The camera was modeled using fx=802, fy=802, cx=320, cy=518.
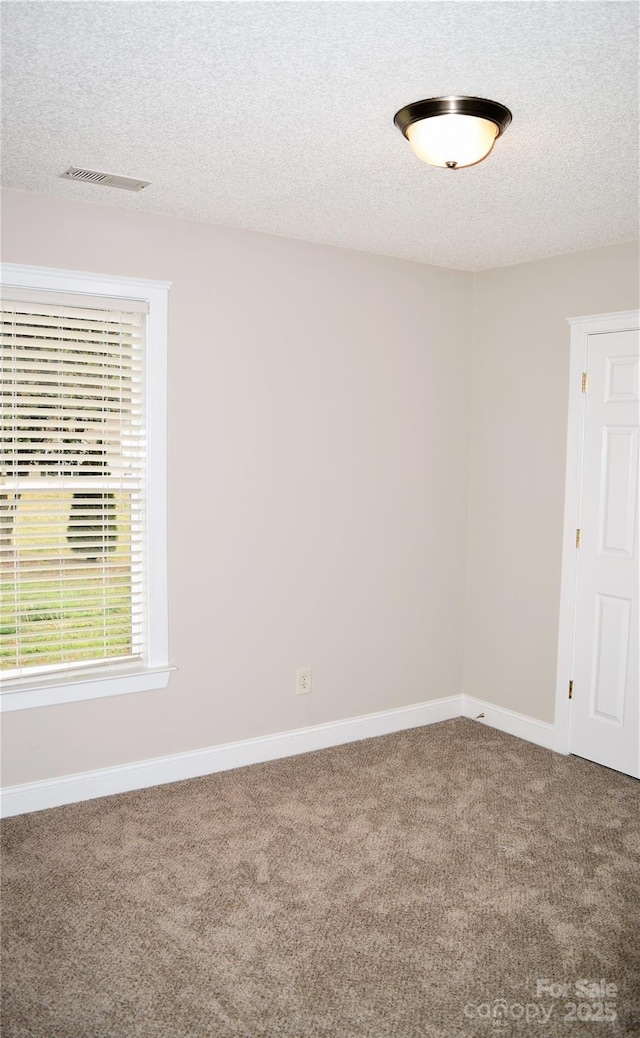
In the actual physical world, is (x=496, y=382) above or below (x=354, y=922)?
above

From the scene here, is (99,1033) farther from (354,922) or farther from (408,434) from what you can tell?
(408,434)

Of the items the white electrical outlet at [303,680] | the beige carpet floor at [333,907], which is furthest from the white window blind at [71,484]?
the white electrical outlet at [303,680]

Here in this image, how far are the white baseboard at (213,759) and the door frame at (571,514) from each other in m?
0.73

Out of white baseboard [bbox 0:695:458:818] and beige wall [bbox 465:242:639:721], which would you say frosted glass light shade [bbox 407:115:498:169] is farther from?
white baseboard [bbox 0:695:458:818]

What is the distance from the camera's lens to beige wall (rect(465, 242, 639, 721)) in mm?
4005

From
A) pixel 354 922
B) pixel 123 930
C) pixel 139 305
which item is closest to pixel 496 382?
pixel 139 305

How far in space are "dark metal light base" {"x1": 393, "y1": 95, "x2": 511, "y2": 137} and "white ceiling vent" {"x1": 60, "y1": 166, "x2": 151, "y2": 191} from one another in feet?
3.76

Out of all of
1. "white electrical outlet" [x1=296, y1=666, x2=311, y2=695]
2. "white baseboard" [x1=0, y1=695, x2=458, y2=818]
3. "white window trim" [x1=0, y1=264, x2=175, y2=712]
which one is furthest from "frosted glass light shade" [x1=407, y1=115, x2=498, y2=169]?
"white baseboard" [x1=0, y1=695, x2=458, y2=818]

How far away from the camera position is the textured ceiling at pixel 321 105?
1.81 meters

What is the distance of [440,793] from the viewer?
11.7ft

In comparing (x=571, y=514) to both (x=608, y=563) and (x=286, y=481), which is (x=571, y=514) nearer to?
(x=608, y=563)

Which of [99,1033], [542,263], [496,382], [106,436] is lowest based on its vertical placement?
[99,1033]

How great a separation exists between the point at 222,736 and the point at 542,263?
2.83 metres

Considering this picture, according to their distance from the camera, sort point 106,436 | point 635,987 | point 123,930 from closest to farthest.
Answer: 1. point 635,987
2. point 123,930
3. point 106,436
